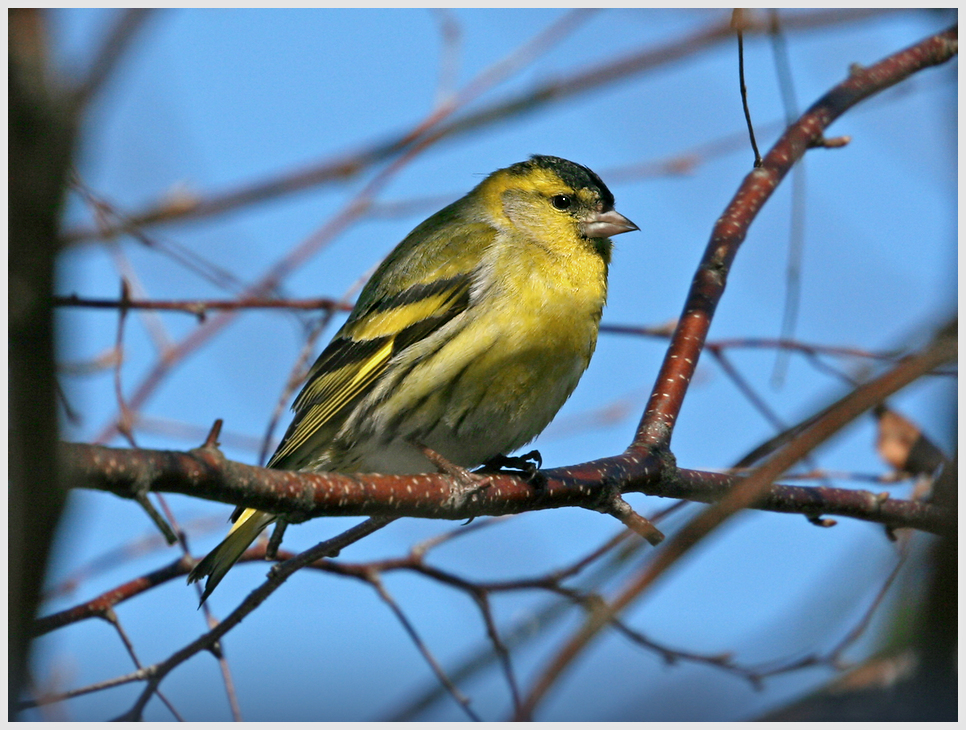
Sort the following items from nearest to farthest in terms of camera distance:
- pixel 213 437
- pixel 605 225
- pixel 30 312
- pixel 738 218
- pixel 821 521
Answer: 1. pixel 30 312
2. pixel 213 437
3. pixel 821 521
4. pixel 738 218
5. pixel 605 225

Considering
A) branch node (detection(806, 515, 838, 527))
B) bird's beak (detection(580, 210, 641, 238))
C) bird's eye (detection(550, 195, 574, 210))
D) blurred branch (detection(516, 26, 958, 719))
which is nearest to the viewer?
blurred branch (detection(516, 26, 958, 719))

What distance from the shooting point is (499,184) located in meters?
6.07

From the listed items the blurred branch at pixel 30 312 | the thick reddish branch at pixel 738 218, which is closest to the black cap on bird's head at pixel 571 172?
the thick reddish branch at pixel 738 218

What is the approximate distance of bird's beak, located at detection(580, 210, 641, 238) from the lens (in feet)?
18.0

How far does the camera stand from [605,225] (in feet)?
18.1

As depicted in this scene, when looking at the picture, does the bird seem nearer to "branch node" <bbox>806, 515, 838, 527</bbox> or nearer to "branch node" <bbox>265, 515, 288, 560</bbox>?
"branch node" <bbox>265, 515, 288, 560</bbox>

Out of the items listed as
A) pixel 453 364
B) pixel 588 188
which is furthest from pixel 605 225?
pixel 453 364

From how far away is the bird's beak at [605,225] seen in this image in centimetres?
547

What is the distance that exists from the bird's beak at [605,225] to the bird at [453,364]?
15 centimetres

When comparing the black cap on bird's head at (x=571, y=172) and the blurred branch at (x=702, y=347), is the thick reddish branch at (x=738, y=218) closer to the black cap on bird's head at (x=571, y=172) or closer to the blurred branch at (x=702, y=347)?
the blurred branch at (x=702, y=347)

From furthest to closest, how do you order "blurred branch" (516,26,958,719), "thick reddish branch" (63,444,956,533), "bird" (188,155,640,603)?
"bird" (188,155,640,603), "thick reddish branch" (63,444,956,533), "blurred branch" (516,26,958,719)

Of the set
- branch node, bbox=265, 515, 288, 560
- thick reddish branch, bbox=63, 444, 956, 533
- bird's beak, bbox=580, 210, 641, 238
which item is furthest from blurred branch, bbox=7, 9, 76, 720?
bird's beak, bbox=580, 210, 641, 238

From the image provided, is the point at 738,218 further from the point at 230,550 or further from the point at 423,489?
the point at 230,550

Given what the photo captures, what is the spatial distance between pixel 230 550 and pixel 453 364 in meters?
1.32
